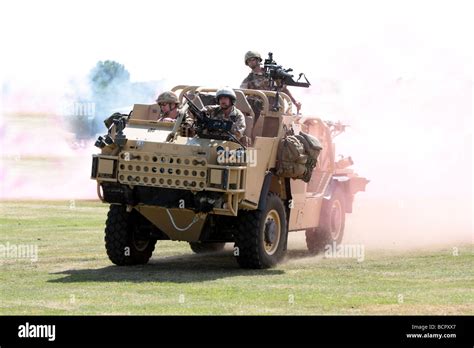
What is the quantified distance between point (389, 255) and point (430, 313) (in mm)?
7712

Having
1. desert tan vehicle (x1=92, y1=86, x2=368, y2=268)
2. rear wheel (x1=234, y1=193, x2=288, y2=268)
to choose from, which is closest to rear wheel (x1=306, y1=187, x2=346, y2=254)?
desert tan vehicle (x1=92, y1=86, x2=368, y2=268)

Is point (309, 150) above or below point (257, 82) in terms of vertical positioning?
below

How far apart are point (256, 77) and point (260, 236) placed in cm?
405

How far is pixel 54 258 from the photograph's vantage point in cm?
2059

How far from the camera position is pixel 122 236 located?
19109mm

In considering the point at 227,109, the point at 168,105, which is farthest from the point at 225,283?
the point at 168,105

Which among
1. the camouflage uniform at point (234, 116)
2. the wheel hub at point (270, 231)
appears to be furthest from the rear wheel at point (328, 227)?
the camouflage uniform at point (234, 116)

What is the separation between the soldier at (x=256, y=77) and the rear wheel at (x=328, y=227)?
2.43 m

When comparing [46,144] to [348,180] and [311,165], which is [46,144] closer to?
[348,180]

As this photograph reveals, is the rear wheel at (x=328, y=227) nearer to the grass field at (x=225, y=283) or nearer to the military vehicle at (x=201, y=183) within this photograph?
the grass field at (x=225, y=283)

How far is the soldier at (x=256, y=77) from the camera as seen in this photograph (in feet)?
71.1

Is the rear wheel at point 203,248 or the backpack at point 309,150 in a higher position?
the backpack at point 309,150

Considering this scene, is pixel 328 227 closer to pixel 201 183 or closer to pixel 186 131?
pixel 186 131
